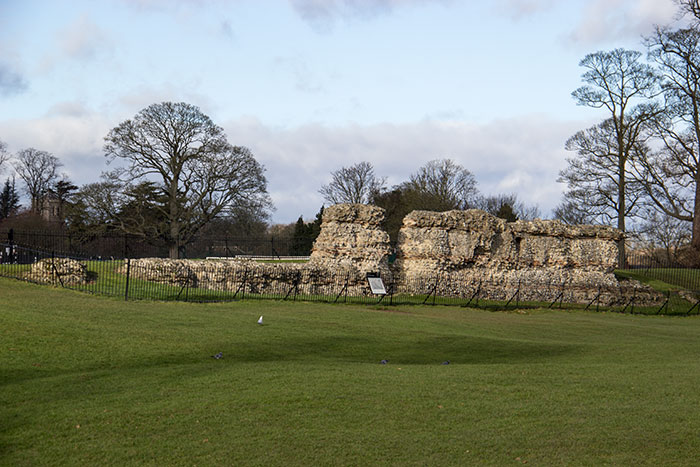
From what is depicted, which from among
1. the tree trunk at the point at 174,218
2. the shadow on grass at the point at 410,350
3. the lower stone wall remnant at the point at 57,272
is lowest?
the shadow on grass at the point at 410,350

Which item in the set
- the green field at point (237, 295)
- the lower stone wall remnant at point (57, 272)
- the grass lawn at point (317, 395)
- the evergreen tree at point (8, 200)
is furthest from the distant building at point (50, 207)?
the grass lawn at point (317, 395)

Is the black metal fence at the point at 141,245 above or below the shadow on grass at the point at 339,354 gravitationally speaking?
above

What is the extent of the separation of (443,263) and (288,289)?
7750 mm

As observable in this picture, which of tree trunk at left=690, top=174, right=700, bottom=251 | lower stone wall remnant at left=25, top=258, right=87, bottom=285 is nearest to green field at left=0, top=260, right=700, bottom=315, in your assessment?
lower stone wall remnant at left=25, top=258, right=87, bottom=285

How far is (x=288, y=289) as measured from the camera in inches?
1052

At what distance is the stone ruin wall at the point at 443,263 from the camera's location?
84.6ft

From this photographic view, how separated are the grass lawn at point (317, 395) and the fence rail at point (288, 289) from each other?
672 cm

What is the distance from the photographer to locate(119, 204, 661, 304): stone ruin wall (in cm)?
2580

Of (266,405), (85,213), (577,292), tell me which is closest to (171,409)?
(266,405)

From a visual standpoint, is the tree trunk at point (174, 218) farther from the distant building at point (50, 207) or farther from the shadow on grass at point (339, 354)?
the shadow on grass at point (339, 354)

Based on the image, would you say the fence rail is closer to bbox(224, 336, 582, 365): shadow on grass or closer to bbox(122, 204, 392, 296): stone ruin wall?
bbox(122, 204, 392, 296): stone ruin wall

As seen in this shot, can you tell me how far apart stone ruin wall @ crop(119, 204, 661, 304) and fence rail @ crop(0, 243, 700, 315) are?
7cm

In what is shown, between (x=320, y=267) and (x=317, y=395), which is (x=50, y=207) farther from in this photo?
(x=317, y=395)

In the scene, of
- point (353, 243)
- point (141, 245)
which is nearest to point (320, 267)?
point (353, 243)
